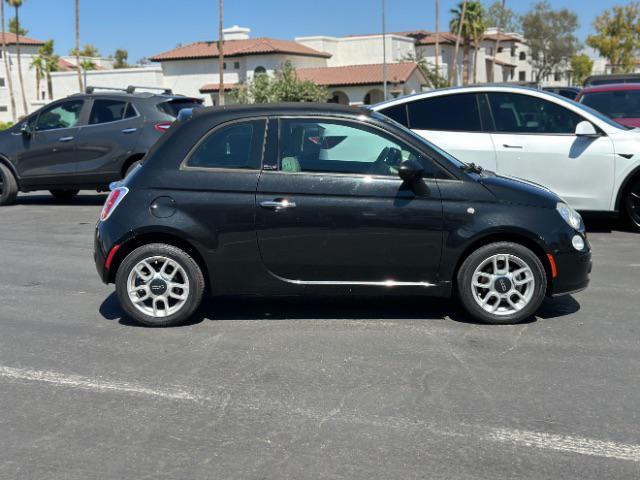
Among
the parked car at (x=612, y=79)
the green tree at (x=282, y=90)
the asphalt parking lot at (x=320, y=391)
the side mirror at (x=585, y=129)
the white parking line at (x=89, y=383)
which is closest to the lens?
the asphalt parking lot at (x=320, y=391)

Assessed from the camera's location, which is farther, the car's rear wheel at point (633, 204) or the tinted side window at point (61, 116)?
the tinted side window at point (61, 116)

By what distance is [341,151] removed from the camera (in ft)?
20.5

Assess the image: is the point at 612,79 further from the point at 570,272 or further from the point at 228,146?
the point at 228,146

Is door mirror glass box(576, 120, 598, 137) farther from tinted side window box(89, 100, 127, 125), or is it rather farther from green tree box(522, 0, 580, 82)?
green tree box(522, 0, 580, 82)

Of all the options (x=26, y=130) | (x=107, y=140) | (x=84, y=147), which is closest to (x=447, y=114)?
(x=107, y=140)

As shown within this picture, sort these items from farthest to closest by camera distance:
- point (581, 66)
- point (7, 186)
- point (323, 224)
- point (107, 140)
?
point (581, 66) < point (7, 186) < point (107, 140) < point (323, 224)

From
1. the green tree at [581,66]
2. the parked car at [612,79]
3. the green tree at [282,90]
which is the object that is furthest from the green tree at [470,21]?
the parked car at [612,79]

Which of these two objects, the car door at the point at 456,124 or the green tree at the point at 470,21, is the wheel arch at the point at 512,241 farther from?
the green tree at the point at 470,21

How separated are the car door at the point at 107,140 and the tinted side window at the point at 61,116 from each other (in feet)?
0.90

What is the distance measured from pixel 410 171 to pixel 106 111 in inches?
337

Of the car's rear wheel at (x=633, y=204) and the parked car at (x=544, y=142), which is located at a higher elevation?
the parked car at (x=544, y=142)

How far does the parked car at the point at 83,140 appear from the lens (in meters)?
13.0

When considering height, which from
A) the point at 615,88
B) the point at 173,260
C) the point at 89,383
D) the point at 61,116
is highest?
the point at 615,88

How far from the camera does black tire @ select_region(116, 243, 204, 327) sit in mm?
6203
